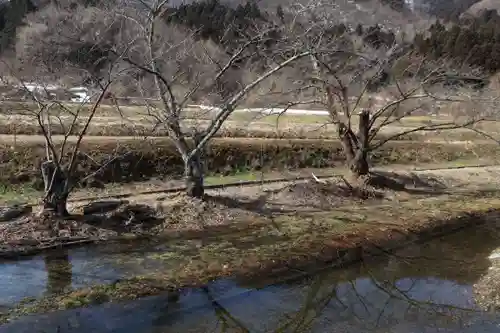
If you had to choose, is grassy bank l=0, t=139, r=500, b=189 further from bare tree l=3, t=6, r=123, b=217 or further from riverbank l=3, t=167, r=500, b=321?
riverbank l=3, t=167, r=500, b=321

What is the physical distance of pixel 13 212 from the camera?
11102mm

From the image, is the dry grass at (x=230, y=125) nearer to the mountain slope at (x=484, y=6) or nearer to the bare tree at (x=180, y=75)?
the bare tree at (x=180, y=75)

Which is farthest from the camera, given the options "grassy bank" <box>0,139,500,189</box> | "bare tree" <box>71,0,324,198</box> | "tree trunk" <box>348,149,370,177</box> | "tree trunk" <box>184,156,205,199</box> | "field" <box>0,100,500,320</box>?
"tree trunk" <box>348,149,370,177</box>

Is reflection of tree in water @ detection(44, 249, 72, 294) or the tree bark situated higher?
the tree bark

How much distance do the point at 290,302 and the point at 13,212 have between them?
5856 mm

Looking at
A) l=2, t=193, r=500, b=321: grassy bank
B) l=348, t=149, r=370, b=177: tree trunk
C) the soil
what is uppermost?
l=348, t=149, r=370, b=177: tree trunk

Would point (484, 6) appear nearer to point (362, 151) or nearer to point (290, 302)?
point (362, 151)

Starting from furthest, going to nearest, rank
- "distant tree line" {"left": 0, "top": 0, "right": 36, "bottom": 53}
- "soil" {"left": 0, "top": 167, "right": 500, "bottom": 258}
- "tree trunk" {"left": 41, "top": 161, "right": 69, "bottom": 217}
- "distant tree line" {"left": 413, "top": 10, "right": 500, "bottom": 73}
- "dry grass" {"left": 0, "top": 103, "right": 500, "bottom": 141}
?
"distant tree line" {"left": 413, "top": 10, "right": 500, "bottom": 73}
"distant tree line" {"left": 0, "top": 0, "right": 36, "bottom": 53}
"dry grass" {"left": 0, "top": 103, "right": 500, "bottom": 141}
"tree trunk" {"left": 41, "top": 161, "right": 69, "bottom": 217}
"soil" {"left": 0, "top": 167, "right": 500, "bottom": 258}

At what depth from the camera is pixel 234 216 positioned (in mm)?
12297

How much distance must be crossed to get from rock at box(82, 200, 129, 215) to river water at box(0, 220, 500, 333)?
1.48 metres

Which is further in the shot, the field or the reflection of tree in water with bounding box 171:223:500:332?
the field

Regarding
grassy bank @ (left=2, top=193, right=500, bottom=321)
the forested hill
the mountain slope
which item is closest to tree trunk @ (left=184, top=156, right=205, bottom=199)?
grassy bank @ (left=2, top=193, right=500, bottom=321)

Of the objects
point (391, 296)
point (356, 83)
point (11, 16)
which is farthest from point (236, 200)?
point (11, 16)

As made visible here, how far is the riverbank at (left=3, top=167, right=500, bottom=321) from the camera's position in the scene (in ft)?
29.4
